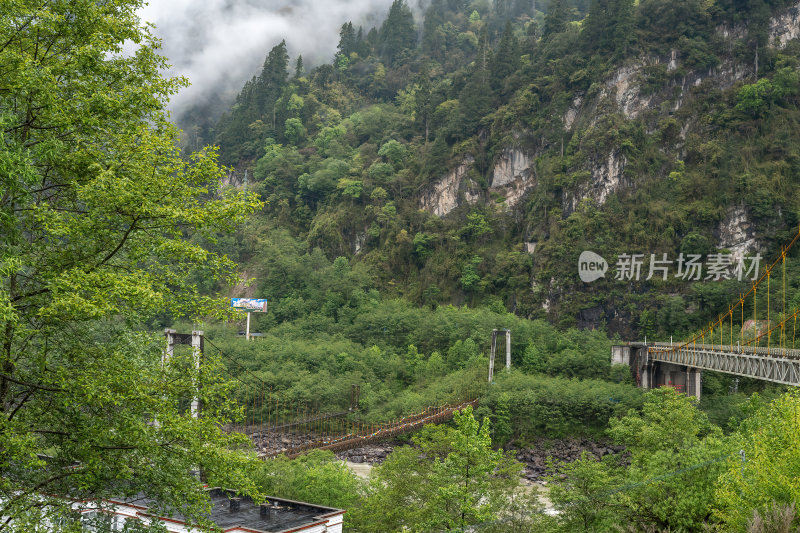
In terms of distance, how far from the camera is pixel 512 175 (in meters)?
68.9

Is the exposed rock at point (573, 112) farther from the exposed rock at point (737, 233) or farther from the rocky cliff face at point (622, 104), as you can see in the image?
the exposed rock at point (737, 233)

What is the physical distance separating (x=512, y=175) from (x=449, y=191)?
6.54m

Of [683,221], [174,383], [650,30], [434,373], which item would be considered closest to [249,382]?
[434,373]

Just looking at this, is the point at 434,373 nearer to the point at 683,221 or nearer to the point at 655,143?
the point at 683,221

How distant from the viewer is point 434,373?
54344 mm

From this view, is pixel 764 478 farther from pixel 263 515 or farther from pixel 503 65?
pixel 503 65

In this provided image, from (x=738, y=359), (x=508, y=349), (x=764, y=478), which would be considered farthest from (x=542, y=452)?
(x=764, y=478)

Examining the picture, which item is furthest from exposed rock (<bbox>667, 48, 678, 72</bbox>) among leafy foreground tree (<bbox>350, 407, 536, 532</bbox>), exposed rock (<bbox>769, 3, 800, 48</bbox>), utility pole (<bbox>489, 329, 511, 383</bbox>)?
leafy foreground tree (<bbox>350, 407, 536, 532</bbox>)

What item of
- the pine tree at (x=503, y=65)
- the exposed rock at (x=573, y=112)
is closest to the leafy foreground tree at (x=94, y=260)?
the exposed rock at (x=573, y=112)

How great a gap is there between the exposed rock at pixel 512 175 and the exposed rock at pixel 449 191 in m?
2.66

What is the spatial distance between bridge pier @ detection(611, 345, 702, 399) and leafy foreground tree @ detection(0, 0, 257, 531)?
128 feet

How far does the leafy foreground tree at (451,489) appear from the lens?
16781 millimetres
